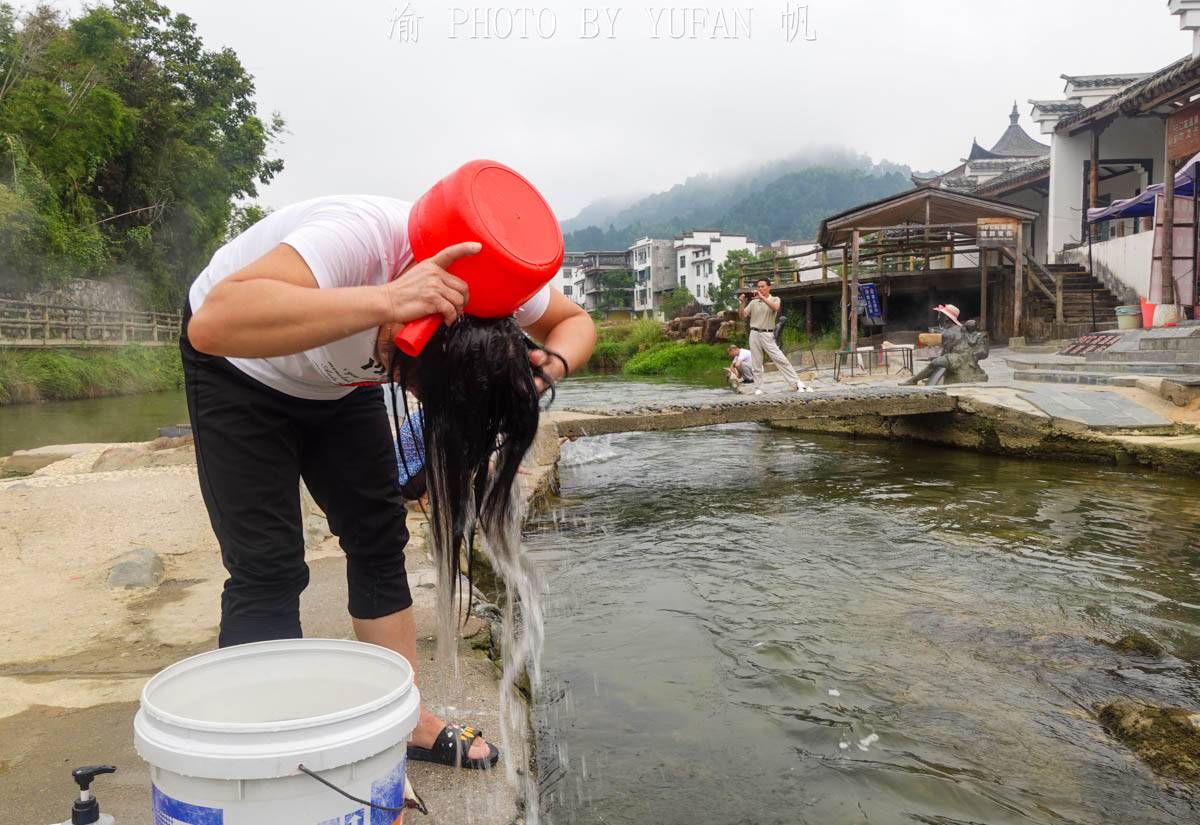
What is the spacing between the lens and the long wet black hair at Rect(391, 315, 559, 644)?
172 cm

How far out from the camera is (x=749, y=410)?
28.5 feet

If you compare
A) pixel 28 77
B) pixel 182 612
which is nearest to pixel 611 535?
pixel 182 612

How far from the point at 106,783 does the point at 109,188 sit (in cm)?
3095

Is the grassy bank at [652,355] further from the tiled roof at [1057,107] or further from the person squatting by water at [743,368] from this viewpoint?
the tiled roof at [1057,107]

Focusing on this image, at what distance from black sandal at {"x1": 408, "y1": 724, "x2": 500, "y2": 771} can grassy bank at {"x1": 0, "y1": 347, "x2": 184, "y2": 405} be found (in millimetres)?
21167

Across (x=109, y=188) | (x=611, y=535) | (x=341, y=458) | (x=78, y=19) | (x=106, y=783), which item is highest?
(x=78, y=19)

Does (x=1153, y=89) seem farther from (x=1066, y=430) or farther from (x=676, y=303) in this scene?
(x=676, y=303)

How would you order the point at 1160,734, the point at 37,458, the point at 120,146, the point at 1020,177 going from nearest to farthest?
1. the point at 1160,734
2. the point at 37,458
3. the point at 1020,177
4. the point at 120,146

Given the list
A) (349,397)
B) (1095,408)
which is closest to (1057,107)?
(1095,408)

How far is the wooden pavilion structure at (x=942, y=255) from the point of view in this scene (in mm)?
18578

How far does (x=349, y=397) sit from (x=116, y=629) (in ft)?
6.78

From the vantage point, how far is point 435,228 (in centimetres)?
166

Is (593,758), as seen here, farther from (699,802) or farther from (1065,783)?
(1065,783)

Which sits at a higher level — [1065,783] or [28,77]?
[28,77]
